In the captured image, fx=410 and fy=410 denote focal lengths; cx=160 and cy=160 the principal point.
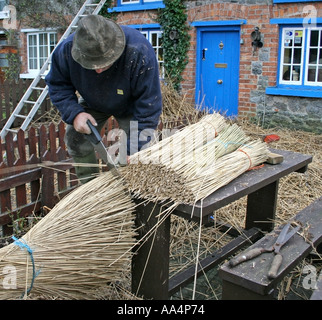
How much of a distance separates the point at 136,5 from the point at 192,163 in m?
9.04

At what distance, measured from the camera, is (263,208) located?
4133 mm

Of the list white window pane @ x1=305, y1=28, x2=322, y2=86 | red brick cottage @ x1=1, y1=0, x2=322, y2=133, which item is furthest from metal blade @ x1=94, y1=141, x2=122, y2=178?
white window pane @ x1=305, y1=28, x2=322, y2=86

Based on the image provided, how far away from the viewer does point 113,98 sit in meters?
3.62

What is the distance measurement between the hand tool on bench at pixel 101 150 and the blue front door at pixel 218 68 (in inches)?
252

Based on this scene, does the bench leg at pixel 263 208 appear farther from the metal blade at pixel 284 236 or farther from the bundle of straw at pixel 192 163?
the metal blade at pixel 284 236

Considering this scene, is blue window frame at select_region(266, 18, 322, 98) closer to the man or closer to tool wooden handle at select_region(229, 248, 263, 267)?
the man

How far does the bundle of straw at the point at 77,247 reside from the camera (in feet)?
7.90

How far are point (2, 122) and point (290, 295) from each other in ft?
27.2

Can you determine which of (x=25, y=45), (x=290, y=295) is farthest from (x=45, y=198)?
(x=25, y=45)

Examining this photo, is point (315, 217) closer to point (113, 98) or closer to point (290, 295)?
point (290, 295)

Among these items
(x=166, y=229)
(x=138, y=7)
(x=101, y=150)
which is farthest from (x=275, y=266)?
(x=138, y=7)

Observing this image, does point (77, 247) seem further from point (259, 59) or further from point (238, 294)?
point (259, 59)

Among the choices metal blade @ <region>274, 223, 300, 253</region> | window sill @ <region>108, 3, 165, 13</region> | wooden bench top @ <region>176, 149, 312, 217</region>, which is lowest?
metal blade @ <region>274, 223, 300, 253</region>

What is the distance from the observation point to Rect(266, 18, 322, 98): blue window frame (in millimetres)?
8406
